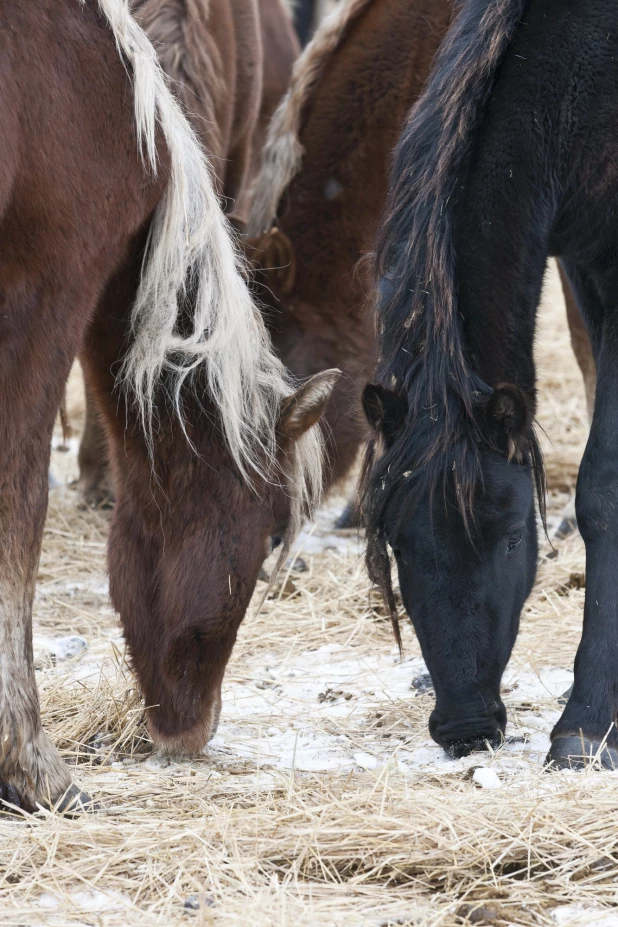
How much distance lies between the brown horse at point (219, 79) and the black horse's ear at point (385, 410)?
3.64ft

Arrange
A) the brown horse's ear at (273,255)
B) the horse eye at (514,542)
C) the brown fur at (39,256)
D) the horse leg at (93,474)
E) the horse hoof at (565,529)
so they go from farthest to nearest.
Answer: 1. the horse leg at (93,474)
2. the horse hoof at (565,529)
3. the brown horse's ear at (273,255)
4. the horse eye at (514,542)
5. the brown fur at (39,256)

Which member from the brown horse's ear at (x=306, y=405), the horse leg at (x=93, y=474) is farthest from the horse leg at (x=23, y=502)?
the horse leg at (x=93, y=474)

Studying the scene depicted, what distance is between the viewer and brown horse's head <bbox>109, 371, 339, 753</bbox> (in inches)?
113

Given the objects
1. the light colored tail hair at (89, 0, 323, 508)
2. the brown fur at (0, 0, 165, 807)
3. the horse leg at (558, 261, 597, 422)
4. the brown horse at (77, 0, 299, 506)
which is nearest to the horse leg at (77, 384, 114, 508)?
the brown horse at (77, 0, 299, 506)

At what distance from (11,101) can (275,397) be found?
1.07 meters

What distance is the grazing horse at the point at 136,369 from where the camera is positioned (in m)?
2.40

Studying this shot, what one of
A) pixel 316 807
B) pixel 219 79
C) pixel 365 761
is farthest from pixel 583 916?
pixel 219 79

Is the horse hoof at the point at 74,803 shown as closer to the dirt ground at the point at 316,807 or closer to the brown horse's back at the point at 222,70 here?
the dirt ground at the point at 316,807

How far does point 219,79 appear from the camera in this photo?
496 cm

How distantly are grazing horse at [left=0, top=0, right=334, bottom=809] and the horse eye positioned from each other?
59cm

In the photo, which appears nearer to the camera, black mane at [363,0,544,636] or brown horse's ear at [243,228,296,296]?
black mane at [363,0,544,636]

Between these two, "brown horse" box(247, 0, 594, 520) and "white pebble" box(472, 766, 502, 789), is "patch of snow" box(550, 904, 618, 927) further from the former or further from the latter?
"brown horse" box(247, 0, 594, 520)

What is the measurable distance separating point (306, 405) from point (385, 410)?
282 millimetres

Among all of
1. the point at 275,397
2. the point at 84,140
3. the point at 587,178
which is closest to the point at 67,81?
the point at 84,140
